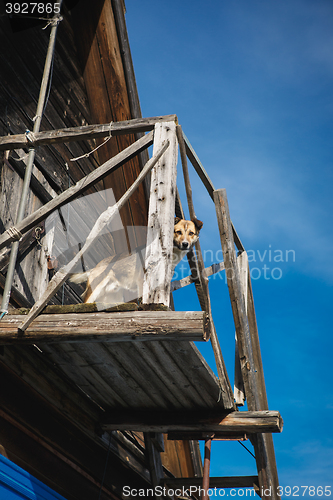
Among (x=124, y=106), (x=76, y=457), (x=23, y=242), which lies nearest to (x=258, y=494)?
(x=76, y=457)

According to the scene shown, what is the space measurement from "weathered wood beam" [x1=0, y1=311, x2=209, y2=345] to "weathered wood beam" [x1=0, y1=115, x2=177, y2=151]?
1.74 m

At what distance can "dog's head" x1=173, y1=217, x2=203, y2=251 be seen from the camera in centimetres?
622

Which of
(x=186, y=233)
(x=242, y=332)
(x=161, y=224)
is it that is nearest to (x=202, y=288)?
(x=242, y=332)

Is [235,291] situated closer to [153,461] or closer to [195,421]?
[195,421]

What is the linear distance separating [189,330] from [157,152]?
174 cm

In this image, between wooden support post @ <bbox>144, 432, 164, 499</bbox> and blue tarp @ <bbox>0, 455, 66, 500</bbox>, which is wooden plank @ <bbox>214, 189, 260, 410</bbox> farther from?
blue tarp @ <bbox>0, 455, 66, 500</bbox>

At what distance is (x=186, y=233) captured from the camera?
641 centimetres

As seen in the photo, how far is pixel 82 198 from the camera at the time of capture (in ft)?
25.4

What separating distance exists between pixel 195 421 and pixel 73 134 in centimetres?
341

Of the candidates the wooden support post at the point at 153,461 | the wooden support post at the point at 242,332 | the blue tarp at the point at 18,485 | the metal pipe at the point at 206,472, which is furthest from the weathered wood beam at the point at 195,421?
the wooden support post at the point at 153,461

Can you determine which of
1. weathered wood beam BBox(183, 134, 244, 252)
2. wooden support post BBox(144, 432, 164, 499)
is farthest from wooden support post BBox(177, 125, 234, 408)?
wooden support post BBox(144, 432, 164, 499)

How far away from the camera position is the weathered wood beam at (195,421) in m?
5.19

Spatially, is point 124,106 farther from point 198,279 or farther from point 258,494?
point 258,494

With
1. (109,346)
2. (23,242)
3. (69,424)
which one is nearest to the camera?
(109,346)
